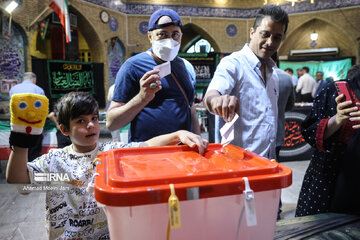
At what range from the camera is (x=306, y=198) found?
1.58 meters

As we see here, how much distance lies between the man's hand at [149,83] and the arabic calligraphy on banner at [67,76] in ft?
27.7

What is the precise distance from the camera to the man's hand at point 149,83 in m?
1.32

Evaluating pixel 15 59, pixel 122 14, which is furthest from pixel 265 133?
pixel 122 14

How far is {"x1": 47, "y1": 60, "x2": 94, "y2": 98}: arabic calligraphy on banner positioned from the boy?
8.35 m

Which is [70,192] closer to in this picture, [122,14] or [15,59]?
[15,59]

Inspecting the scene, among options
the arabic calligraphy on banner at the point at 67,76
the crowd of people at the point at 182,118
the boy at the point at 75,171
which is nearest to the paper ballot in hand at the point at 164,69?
the crowd of people at the point at 182,118

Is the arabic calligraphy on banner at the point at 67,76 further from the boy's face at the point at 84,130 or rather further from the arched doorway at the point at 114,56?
the boy's face at the point at 84,130

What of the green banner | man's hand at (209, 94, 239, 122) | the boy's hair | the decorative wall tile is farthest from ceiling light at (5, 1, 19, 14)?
the green banner

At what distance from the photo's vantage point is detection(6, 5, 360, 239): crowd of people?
1.27 meters

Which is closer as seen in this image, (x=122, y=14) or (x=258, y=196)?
(x=258, y=196)

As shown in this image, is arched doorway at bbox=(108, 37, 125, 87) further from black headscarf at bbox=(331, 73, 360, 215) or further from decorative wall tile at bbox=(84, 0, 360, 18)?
black headscarf at bbox=(331, 73, 360, 215)

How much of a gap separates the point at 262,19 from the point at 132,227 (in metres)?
1.48

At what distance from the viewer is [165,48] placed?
160 centimetres

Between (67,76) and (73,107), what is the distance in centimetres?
879
